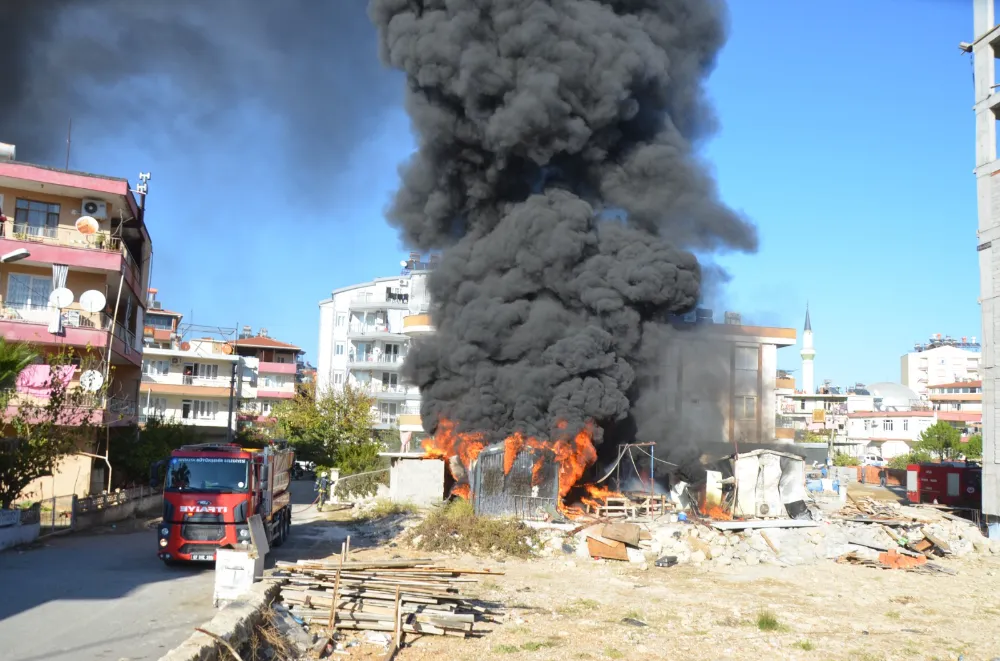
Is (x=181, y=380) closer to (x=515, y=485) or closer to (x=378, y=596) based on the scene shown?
(x=515, y=485)

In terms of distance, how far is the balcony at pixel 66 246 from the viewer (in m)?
27.3

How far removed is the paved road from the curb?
113cm

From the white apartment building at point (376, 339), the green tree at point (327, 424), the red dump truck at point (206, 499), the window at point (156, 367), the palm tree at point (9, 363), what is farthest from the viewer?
the white apartment building at point (376, 339)

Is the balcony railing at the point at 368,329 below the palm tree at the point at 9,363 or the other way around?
the other way around

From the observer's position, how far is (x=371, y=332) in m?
60.4

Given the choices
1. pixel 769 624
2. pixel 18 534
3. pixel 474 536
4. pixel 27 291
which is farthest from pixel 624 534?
pixel 27 291

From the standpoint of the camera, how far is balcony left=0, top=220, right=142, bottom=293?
27.3m

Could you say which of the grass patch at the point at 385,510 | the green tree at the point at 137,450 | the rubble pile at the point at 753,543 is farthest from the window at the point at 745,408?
the green tree at the point at 137,450

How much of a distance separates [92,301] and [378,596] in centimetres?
A: 2021

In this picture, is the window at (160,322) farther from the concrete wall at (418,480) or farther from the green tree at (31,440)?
the green tree at (31,440)

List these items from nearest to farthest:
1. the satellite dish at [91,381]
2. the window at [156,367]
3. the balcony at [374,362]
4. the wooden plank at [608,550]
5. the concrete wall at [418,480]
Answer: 1. the wooden plank at [608,550]
2. the satellite dish at [91,381]
3. the concrete wall at [418,480]
4. the window at [156,367]
5. the balcony at [374,362]

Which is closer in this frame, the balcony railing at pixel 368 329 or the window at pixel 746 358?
the window at pixel 746 358

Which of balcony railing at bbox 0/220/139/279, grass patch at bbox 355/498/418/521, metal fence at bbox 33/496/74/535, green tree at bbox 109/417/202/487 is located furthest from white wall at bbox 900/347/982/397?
metal fence at bbox 33/496/74/535

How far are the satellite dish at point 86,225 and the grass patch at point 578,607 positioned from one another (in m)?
22.4
